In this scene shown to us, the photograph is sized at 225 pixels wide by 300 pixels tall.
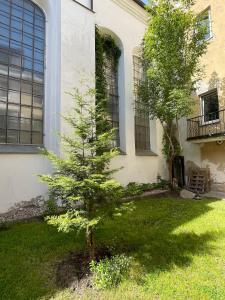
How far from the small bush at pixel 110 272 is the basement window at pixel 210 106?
9.19 meters

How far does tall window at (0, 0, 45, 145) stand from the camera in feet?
23.1

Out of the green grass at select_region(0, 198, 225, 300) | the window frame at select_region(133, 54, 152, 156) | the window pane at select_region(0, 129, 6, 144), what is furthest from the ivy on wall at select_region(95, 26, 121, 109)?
the green grass at select_region(0, 198, 225, 300)

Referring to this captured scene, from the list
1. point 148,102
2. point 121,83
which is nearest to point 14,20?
point 121,83

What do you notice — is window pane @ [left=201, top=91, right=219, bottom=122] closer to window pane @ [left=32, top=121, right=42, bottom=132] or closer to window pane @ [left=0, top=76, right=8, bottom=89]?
window pane @ [left=32, top=121, right=42, bottom=132]

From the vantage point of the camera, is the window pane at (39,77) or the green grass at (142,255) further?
the window pane at (39,77)

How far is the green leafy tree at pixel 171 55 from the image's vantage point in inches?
357

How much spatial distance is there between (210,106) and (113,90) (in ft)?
16.2

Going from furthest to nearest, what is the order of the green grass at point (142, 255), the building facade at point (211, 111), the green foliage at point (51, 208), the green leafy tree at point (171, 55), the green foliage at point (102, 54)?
the building facade at point (211, 111) → the green foliage at point (102, 54) → the green leafy tree at point (171, 55) → the green foliage at point (51, 208) → the green grass at point (142, 255)

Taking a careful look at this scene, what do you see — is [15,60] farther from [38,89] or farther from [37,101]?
[37,101]

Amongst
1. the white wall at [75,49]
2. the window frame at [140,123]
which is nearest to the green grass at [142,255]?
the white wall at [75,49]

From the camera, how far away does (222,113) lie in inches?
399

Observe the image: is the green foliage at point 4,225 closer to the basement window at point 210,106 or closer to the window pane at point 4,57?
the window pane at point 4,57

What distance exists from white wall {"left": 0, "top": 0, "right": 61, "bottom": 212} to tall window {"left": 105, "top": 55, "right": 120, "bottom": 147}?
2965 millimetres

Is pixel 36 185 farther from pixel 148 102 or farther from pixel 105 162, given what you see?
pixel 148 102
